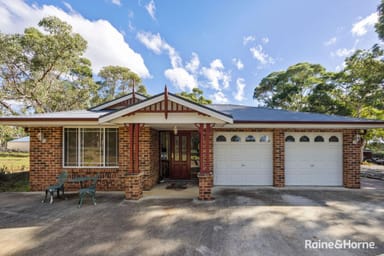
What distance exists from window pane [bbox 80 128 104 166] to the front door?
11.4ft

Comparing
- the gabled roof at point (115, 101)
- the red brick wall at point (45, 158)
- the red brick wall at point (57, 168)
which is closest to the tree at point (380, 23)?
the gabled roof at point (115, 101)

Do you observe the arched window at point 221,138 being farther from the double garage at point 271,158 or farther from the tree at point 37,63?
the tree at point 37,63

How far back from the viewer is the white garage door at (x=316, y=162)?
25.4 feet

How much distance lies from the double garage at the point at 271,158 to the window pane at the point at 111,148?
4075 millimetres

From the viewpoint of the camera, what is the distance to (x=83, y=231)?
4027mm

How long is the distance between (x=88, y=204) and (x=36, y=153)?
11.3 feet

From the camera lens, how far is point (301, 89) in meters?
20.4

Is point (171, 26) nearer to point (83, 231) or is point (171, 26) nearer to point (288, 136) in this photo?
point (288, 136)

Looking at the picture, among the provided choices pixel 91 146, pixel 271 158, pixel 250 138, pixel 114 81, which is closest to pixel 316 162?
pixel 271 158

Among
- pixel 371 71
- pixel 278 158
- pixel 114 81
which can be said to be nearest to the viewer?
pixel 278 158

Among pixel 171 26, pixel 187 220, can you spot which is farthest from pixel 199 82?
pixel 187 220

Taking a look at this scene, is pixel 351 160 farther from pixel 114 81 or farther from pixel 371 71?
pixel 114 81

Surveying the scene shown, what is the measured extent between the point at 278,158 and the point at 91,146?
7658 mm

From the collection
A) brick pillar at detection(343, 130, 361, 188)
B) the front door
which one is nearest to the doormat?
the front door
